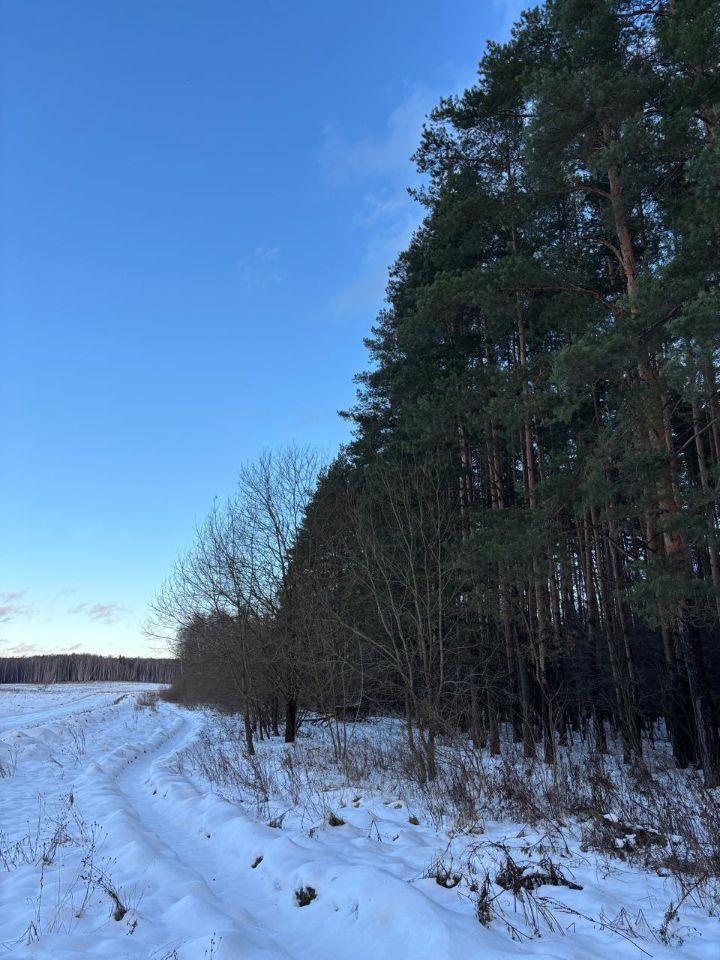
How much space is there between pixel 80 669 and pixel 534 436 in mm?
141611

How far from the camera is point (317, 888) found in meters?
4.75

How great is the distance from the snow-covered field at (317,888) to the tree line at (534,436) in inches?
160

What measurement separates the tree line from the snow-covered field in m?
4.07

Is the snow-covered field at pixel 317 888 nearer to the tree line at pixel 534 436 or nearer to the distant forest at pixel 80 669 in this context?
the tree line at pixel 534 436

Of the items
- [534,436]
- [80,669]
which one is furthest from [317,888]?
[80,669]

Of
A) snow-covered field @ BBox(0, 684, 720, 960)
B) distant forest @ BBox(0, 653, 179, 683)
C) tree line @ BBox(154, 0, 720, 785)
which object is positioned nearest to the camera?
snow-covered field @ BBox(0, 684, 720, 960)

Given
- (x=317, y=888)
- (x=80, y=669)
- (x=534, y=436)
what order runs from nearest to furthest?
(x=317, y=888) < (x=534, y=436) < (x=80, y=669)

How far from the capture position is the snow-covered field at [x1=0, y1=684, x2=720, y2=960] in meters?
3.81

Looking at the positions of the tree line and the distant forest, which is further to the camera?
the distant forest

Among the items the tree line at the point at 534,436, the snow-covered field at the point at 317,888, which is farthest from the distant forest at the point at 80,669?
the snow-covered field at the point at 317,888

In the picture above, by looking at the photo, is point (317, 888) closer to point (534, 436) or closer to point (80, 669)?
point (534, 436)

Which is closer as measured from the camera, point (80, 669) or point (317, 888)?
point (317, 888)

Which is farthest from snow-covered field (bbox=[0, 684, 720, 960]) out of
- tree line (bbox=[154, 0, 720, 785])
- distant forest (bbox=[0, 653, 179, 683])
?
distant forest (bbox=[0, 653, 179, 683])

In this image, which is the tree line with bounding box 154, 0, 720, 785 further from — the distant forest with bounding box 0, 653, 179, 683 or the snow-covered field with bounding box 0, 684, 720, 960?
the distant forest with bounding box 0, 653, 179, 683
